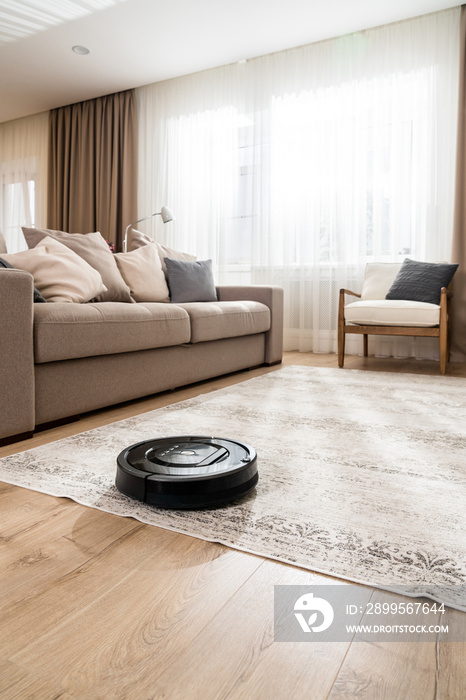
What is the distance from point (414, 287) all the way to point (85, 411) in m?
2.57

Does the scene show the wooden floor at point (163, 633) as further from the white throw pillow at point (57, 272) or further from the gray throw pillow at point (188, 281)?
the gray throw pillow at point (188, 281)

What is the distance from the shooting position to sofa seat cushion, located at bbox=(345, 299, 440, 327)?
10.7 feet

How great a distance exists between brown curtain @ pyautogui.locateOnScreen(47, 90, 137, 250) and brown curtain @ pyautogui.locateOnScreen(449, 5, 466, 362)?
319cm

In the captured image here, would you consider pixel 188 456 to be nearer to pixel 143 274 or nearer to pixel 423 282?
pixel 143 274

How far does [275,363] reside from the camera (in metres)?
3.68

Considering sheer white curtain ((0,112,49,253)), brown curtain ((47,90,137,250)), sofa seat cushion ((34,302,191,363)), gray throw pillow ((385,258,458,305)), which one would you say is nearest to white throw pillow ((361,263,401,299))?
gray throw pillow ((385,258,458,305))

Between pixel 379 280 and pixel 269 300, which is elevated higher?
pixel 379 280

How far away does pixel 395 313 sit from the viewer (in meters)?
3.32

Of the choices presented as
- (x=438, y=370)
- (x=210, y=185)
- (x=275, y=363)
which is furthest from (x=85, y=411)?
(x=210, y=185)

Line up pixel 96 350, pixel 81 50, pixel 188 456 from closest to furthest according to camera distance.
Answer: pixel 188 456 < pixel 96 350 < pixel 81 50

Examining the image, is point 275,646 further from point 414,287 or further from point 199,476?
point 414,287

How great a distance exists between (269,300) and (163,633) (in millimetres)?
2938

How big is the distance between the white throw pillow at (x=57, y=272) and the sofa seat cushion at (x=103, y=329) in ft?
0.71

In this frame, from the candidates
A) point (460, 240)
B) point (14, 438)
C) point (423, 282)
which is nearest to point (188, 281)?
point (423, 282)
